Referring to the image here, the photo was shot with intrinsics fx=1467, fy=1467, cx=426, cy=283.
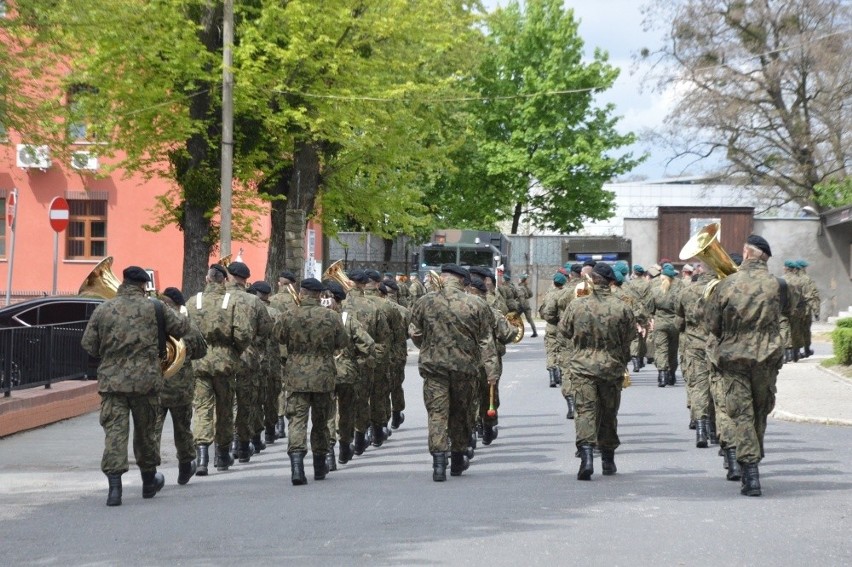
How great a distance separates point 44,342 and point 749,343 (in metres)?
9.46

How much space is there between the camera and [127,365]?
10602mm

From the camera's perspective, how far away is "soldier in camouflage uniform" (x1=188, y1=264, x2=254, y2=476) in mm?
12461

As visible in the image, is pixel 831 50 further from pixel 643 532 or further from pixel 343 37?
pixel 643 532

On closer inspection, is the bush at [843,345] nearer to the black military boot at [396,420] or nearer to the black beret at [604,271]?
the black military boot at [396,420]

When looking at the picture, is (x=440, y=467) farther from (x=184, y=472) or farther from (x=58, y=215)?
(x=58, y=215)

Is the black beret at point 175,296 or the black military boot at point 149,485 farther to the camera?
the black beret at point 175,296

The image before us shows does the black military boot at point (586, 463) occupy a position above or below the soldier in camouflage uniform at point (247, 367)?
below

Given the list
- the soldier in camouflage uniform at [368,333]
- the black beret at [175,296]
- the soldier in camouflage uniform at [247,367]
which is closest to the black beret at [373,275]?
the soldier in camouflage uniform at [368,333]

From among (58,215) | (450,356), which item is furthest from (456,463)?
(58,215)

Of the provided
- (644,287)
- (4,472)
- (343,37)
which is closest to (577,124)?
(343,37)

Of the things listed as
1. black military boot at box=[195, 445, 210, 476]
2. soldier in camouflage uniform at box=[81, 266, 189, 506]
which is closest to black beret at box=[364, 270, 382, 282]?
black military boot at box=[195, 445, 210, 476]

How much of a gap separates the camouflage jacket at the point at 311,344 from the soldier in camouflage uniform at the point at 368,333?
Answer: 1.71 m

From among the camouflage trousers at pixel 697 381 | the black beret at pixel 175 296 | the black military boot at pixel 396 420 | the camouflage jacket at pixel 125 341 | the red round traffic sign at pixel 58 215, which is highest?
the red round traffic sign at pixel 58 215

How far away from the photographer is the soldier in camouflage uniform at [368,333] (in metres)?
13.9
